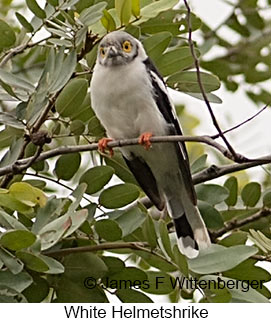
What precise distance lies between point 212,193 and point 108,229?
597mm

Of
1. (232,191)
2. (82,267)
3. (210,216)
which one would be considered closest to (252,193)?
(232,191)

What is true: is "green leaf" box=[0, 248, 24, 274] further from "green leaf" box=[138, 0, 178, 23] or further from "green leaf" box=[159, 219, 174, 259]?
"green leaf" box=[138, 0, 178, 23]

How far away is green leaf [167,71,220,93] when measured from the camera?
317 cm

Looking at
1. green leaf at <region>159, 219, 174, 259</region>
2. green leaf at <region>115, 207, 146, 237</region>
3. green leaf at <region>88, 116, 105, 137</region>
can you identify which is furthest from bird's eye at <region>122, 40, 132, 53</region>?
green leaf at <region>159, 219, 174, 259</region>

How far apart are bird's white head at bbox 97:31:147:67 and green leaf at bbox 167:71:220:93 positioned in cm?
17

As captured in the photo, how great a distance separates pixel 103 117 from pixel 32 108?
0.55 m

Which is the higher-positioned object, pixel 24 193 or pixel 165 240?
pixel 24 193

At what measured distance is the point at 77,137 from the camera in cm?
324

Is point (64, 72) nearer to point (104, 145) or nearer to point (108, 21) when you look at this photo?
point (108, 21)

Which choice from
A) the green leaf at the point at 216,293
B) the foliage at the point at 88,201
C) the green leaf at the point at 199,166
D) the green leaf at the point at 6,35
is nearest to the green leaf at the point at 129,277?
the foliage at the point at 88,201

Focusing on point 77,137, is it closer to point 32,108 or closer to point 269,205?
point 32,108

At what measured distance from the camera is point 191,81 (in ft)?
10.4

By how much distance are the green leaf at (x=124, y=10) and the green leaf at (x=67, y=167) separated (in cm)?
50

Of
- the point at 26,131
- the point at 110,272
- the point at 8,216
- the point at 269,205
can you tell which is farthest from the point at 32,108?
the point at 269,205
